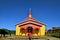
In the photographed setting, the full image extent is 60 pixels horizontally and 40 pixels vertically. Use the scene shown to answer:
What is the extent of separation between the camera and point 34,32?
36.4 meters

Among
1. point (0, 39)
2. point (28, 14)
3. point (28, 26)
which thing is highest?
point (28, 14)

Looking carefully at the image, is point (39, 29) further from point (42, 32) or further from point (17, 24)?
point (17, 24)

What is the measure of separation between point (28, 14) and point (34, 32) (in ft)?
20.9

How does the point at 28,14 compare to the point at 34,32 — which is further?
the point at 28,14

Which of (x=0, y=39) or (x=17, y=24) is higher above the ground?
(x=17, y=24)

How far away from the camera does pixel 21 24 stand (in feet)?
120

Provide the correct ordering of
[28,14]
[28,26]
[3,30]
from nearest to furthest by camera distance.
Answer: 1. [3,30]
2. [28,26]
3. [28,14]

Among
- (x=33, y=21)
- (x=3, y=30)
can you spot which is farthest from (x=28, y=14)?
(x=3, y=30)

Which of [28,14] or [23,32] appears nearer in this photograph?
[23,32]

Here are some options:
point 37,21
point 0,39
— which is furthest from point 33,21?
point 0,39

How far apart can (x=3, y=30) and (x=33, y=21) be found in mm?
9019

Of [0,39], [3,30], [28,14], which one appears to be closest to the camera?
[0,39]

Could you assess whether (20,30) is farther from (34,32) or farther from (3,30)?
(3,30)

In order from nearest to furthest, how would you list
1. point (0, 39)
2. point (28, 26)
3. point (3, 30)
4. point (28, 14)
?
point (0, 39) < point (3, 30) < point (28, 26) < point (28, 14)
